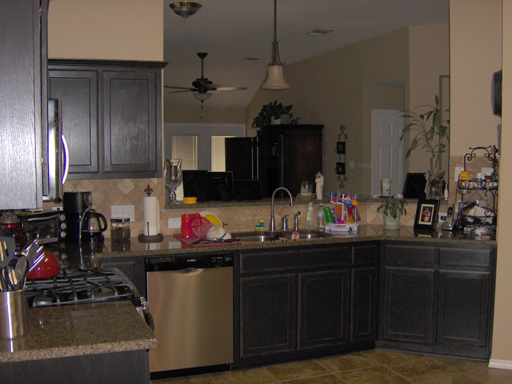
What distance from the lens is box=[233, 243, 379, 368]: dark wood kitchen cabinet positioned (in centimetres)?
350

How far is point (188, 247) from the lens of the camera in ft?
11.1

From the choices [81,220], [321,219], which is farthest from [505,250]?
[81,220]

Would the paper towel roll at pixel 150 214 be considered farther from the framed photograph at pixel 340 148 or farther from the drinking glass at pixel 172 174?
the framed photograph at pixel 340 148

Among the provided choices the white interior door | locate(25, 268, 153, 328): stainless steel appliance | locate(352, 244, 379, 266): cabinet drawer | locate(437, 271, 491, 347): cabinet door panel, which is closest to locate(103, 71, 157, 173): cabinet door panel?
locate(25, 268, 153, 328): stainless steel appliance

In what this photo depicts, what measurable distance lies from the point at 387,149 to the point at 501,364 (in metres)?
3.55

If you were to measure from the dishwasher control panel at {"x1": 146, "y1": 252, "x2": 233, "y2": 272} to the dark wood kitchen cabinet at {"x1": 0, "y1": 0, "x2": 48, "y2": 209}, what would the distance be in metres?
1.95

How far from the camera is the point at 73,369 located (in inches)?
64.8

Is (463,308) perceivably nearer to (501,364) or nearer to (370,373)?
(501,364)

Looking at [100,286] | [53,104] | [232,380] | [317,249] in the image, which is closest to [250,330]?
[232,380]

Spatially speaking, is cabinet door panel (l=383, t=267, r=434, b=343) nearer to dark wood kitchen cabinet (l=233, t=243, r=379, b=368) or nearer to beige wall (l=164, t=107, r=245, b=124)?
dark wood kitchen cabinet (l=233, t=243, r=379, b=368)

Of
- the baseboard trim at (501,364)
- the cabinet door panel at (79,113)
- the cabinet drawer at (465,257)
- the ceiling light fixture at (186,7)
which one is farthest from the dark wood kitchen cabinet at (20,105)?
the baseboard trim at (501,364)

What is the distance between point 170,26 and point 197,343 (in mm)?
3813

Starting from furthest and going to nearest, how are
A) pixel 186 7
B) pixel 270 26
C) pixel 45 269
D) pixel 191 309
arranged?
1. pixel 270 26
2. pixel 186 7
3. pixel 191 309
4. pixel 45 269

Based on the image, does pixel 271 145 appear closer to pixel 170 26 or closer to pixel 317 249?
pixel 170 26
